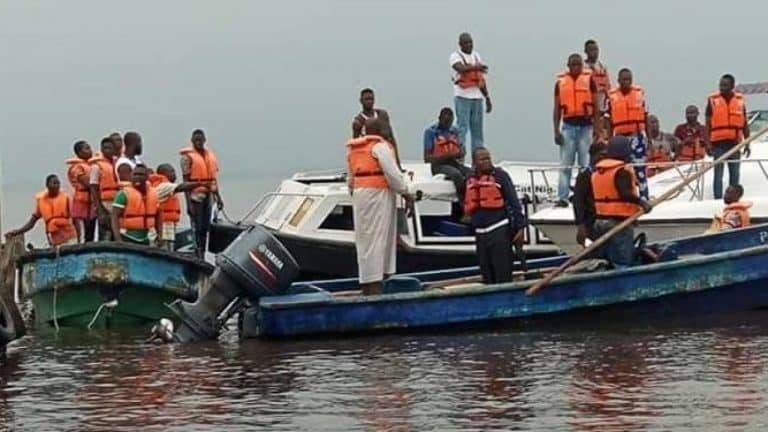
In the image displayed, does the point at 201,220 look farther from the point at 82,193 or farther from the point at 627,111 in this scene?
the point at 627,111

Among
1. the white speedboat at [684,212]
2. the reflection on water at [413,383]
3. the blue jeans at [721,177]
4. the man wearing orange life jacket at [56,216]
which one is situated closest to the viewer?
the reflection on water at [413,383]

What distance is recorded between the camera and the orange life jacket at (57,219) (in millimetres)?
19703

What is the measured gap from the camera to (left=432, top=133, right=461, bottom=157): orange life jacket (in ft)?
62.6

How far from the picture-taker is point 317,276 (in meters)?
19.6

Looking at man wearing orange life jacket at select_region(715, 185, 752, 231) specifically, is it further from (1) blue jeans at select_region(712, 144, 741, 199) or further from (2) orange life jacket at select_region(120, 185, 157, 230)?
(2) orange life jacket at select_region(120, 185, 157, 230)

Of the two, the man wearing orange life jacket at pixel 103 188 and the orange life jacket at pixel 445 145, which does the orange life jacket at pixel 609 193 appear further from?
the man wearing orange life jacket at pixel 103 188

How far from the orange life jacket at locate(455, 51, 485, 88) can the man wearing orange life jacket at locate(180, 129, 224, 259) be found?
3.18 meters

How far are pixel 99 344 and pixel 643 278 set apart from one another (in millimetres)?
5037

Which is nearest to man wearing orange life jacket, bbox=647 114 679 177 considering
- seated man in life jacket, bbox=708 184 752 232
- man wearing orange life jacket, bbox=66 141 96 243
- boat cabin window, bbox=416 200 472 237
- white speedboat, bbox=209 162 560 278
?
white speedboat, bbox=209 162 560 278

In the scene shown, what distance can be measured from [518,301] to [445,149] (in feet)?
17.0

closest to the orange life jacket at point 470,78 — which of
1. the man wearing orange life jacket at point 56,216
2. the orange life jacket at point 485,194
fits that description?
the man wearing orange life jacket at point 56,216

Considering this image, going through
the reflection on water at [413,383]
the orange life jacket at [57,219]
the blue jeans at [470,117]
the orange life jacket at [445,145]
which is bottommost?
the reflection on water at [413,383]

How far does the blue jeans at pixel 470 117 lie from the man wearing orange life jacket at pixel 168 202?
340 cm

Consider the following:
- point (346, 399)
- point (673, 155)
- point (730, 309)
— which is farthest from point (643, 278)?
point (673, 155)
